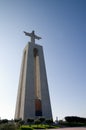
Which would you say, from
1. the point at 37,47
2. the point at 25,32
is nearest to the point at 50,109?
the point at 37,47

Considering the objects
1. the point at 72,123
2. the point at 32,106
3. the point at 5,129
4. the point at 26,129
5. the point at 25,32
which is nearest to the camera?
the point at 5,129

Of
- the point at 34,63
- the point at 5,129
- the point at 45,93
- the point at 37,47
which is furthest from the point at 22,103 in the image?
the point at 5,129

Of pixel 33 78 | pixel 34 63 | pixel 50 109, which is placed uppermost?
pixel 34 63

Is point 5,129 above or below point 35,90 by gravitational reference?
below

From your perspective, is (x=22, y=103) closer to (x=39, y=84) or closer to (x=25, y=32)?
(x=39, y=84)

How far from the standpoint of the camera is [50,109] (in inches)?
1355

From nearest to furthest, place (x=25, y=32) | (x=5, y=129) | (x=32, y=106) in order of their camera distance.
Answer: (x=5, y=129) < (x=32, y=106) < (x=25, y=32)

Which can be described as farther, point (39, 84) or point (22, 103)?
point (39, 84)

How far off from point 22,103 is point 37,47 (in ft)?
40.4

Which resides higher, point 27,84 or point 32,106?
point 27,84

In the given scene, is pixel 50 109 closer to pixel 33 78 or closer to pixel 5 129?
pixel 33 78

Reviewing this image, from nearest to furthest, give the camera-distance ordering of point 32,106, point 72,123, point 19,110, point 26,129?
point 26,129 → point 72,123 → point 32,106 → point 19,110

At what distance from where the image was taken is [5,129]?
1145cm

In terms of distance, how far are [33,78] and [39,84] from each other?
168cm
